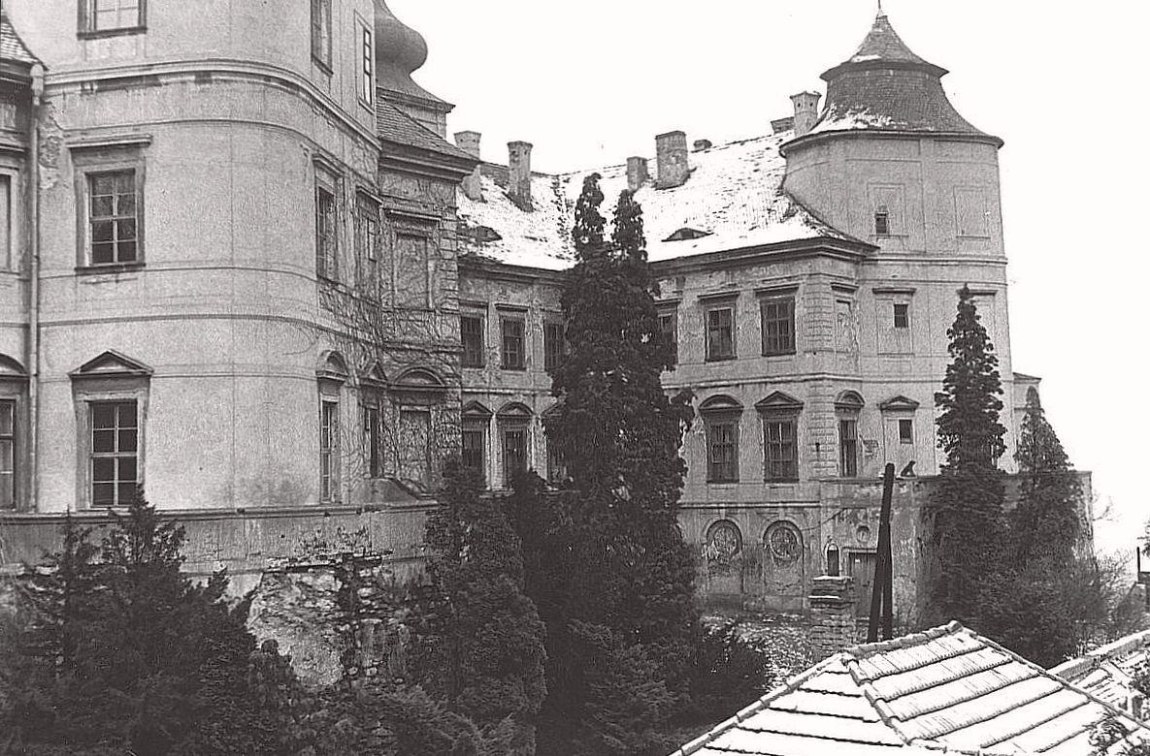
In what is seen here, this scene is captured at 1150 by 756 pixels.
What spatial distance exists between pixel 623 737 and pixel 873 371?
16814 millimetres

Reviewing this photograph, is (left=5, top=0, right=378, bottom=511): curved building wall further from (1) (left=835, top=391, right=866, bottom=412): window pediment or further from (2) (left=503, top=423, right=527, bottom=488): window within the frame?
(1) (left=835, top=391, right=866, bottom=412): window pediment

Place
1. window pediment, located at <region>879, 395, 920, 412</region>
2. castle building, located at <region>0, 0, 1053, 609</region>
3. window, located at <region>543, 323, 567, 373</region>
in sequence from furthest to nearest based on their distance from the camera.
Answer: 1. window, located at <region>543, 323, 567, 373</region>
2. window pediment, located at <region>879, 395, 920, 412</region>
3. castle building, located at <region>0, 0, 1053, 609</region>

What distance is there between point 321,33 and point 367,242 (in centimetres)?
425

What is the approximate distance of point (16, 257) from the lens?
69.3 feet

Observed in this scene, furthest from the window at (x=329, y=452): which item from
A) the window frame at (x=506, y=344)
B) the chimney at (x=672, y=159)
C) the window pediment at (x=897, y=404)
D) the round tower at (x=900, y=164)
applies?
the chimney at (x=672, y=159)

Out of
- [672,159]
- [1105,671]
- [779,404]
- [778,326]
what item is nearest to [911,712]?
[1105,671]

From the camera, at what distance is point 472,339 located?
122 ft

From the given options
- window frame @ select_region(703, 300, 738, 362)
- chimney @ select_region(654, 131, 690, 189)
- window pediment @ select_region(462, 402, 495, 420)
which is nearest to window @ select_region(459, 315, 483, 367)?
window pediment @ select_region(462, 402, 495, 420)

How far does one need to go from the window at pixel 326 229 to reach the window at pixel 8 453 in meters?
5.40

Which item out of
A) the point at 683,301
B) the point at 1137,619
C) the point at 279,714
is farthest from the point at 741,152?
the point at 279,714

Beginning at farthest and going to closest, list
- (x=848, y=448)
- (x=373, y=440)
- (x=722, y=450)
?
1. (x=722, y=450)
2. (x=848, y=448)
3. (x=373, y=440)

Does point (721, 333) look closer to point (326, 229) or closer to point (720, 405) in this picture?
point (720, 405)

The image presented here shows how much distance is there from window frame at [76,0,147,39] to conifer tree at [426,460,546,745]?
9.14 m

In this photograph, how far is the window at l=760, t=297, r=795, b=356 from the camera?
36.7 metres
